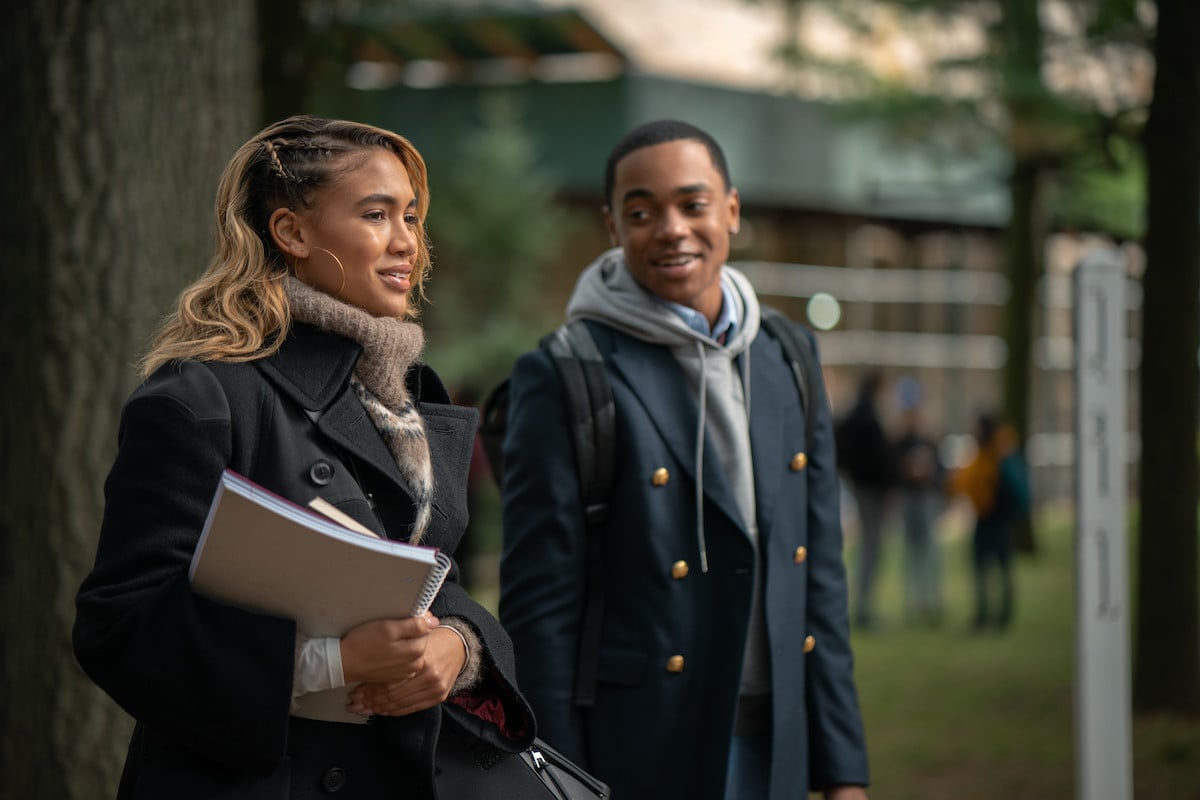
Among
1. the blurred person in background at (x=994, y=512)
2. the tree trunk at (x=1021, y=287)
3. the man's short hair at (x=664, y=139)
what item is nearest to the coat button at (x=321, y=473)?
the man's short hair at (x=664, y=139)

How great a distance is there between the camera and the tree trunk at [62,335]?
4027 millimetres

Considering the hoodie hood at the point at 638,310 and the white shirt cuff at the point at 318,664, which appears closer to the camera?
the white shirt cuff at the point at 318,664

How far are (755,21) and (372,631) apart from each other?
2730 centimetres

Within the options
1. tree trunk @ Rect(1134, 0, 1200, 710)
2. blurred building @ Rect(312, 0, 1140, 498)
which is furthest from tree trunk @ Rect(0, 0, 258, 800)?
blurred building @ Rect(312, 0, 1140, 498)

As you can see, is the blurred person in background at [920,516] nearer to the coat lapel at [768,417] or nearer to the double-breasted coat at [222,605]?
the coat lapel at [768,417]

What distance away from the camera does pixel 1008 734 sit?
8336 mm

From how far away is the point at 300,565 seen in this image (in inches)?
77.7

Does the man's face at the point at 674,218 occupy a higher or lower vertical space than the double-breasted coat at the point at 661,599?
higher

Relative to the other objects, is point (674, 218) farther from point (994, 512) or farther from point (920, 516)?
point (920, 516)

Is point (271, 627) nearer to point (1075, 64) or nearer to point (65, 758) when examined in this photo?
point (65, 758)

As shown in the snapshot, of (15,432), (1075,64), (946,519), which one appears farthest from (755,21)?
(15,432)

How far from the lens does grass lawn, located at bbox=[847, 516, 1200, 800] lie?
7293 mm

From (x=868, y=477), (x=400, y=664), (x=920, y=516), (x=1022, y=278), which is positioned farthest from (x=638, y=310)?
(x=1022, y=278)

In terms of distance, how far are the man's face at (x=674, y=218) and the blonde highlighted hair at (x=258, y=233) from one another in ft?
3.61
